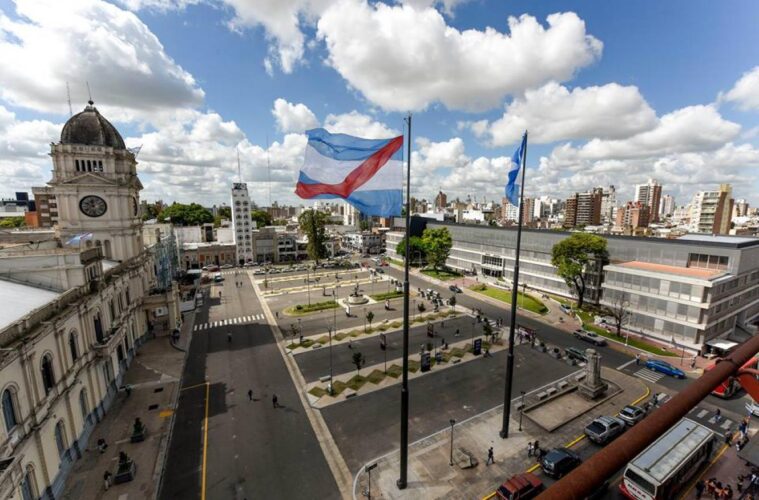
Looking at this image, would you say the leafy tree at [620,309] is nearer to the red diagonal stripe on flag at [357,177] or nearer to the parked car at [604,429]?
the parked car at [604,429]

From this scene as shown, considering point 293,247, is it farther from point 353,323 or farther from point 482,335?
point 482,335

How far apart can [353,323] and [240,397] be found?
976 inches

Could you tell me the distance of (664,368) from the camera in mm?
42656

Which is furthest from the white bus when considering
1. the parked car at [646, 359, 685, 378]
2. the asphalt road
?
the asphalt road

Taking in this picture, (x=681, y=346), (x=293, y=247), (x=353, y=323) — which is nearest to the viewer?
(x=681, y=346)

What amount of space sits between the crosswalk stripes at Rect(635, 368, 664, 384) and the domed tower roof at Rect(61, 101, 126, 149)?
246 feet

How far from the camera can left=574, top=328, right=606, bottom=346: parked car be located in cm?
5078

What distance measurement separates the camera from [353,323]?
5944 cm

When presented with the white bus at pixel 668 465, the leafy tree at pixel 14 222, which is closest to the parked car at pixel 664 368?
the white bus at pixel 668 465

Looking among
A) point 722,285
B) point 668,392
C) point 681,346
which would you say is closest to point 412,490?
point 668,392

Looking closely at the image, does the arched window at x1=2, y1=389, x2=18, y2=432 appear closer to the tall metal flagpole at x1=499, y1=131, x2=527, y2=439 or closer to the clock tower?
the clock tower

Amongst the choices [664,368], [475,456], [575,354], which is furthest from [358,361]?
[664,368]

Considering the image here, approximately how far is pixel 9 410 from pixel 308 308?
151ft

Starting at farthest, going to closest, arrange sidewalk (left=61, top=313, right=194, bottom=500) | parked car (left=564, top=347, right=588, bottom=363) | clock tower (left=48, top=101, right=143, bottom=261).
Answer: parked car (left=564, top=347, right=588, bottom=363) → clock tower (left=48, top=101, right=143, bottom=261) → sidewalk (left=61, top=313, right=194, bottom=500)
